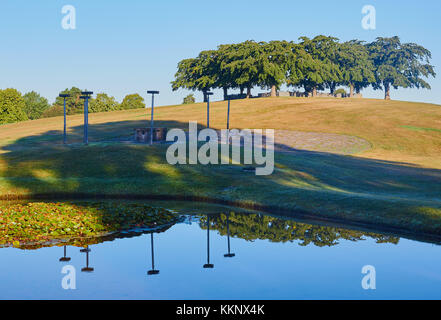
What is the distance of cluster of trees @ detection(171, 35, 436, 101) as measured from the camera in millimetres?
118625

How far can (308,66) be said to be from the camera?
123562mm

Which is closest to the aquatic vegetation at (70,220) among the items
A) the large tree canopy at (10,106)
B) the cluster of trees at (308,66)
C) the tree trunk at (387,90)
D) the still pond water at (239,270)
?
the still pond water at (239,270)

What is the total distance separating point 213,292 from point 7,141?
208ft

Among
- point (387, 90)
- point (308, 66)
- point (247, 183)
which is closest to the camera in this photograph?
point (247, 183)

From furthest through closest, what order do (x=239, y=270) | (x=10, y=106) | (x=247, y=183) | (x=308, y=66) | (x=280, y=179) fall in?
(x=10, y=106) → (x=308, y=66) → (x=280, y=179) → (x=247, y=183) → (x=239, y=270)

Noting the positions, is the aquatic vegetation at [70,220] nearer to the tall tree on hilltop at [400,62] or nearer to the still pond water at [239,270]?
the still pond water at [239,270]

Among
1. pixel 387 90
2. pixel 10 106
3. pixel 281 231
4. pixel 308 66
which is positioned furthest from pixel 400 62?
pixel 281 231

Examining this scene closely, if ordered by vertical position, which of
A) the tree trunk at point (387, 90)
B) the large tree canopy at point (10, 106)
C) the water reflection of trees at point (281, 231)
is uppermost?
the tree trunk at point (387, 90)

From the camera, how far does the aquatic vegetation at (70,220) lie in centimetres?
2209

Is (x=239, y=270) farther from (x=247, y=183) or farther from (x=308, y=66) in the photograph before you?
(x=308, y=66)

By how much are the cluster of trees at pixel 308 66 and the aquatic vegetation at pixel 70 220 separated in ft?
295

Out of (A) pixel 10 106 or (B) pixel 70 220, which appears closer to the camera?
(B) pixel 70 220

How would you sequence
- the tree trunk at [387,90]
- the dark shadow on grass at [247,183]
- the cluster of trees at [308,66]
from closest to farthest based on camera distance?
1. the dark shadow on grass at [247,183]
2. the cluster of trees at [308,66]
3. the tree trunk at [387,90]

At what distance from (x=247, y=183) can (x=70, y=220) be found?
1544cm
